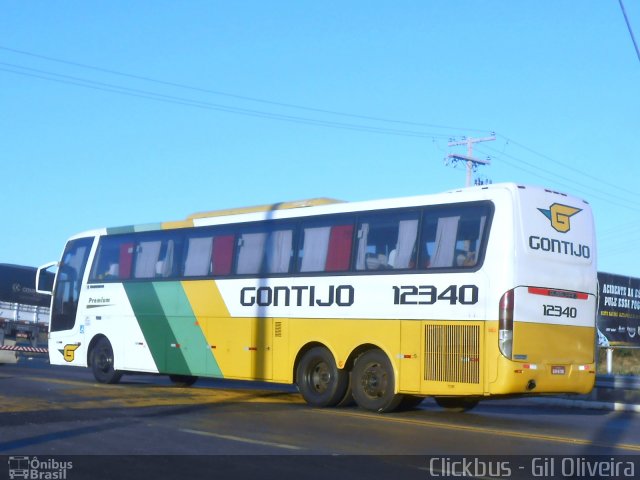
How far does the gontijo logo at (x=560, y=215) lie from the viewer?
14.9 m

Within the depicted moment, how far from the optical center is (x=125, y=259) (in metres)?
21.0

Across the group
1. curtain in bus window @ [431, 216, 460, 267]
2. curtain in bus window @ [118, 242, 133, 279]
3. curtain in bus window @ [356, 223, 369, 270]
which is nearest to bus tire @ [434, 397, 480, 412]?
curtain in bus window @ [356, 223, 369, 270]

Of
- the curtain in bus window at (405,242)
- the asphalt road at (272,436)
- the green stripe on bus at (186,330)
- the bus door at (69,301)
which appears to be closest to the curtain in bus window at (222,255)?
the green stripe on bus at (186,330)

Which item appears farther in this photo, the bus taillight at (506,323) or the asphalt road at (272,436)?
the bus taillight at (506,323)

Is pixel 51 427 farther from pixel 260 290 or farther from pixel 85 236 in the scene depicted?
pixel 85 236

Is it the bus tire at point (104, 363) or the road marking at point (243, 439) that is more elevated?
the bus tire at point (104, 363)

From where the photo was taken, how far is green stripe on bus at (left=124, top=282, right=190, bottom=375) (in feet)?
64.1

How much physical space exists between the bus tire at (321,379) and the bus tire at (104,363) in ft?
18.6

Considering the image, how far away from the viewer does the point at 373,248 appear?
16078 millimetres

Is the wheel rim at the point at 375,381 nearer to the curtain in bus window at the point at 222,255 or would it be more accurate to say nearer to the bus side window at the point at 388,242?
the bus side window at the point at 388,242

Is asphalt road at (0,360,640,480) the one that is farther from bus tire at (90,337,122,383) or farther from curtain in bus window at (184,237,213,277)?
bus tire at (90,337,122,383)

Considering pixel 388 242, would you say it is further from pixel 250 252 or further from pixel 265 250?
pixel 250 252

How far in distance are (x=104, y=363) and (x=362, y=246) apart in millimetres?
7755

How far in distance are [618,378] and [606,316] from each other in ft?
33.3
